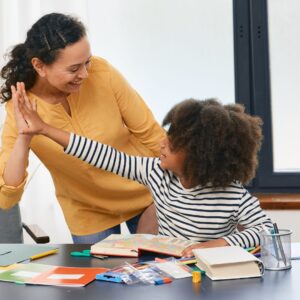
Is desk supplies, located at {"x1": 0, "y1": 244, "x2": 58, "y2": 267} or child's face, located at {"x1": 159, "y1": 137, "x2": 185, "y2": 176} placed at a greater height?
child's face, located at {"x1": 159, "y1": 137, "x2": 185, "y2": 176}

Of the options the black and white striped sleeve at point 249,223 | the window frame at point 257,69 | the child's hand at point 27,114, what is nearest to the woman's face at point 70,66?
the child's hand at point 27,114

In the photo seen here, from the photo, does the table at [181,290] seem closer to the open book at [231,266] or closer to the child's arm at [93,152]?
the open book at [231,266]

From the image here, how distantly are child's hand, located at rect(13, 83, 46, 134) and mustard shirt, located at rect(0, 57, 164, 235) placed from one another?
130 mm

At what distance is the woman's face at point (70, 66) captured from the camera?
6.12 ft

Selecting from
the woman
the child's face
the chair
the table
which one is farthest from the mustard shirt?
the table

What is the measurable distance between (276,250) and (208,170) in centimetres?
34

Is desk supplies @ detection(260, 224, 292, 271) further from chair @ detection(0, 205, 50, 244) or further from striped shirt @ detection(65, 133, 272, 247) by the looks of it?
chair @ detection(0, 205, 50, 244)

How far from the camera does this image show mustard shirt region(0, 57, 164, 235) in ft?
6.53

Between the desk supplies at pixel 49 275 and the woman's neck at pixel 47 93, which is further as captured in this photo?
the woman's neck at pixel 47 93

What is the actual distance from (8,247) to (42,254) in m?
0.16

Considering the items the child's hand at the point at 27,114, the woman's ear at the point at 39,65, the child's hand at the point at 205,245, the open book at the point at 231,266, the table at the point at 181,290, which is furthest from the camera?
the woman's ear at the point at 39,65

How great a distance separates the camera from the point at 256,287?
1311 mm

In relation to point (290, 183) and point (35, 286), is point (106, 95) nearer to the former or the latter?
point (35, 286)

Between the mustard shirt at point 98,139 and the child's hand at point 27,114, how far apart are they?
13cm
